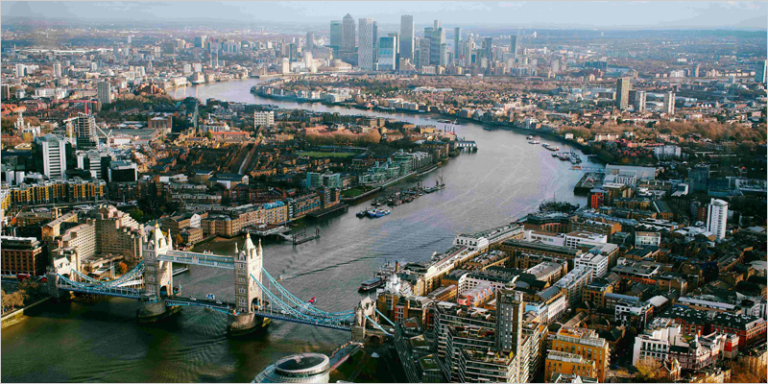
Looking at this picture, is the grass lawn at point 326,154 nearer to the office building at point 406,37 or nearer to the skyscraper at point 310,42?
the office building at point 406,37

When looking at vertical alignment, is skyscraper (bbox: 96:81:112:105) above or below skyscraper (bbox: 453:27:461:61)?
below

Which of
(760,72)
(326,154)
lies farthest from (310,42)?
(326,154)

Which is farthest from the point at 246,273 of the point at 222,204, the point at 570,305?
the point at 222,204

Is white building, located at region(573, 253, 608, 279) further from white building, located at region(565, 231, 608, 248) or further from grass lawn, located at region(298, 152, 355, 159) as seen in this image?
grass lawn, located at region(298, 152, 355, 159)

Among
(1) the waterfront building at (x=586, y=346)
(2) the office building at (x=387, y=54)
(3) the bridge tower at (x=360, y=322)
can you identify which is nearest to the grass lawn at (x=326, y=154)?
(3) the bridge tower at (x=360, y=322)

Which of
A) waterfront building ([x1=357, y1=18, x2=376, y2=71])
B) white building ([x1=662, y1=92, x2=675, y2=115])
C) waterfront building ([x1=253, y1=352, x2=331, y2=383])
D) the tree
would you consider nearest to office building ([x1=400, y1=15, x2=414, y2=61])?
waterfront building ([x1=357, y1=18, x2=376, y2=71])

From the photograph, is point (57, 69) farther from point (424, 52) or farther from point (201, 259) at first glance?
point (201, 259)
